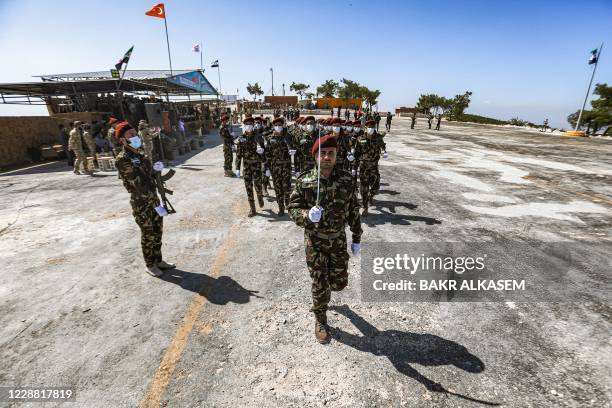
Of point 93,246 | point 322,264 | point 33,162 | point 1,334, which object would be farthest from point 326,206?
point 33,162

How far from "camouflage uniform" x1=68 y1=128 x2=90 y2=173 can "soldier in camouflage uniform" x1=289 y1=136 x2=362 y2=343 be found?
13.0m

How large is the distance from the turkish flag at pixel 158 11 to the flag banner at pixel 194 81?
3.42 metres

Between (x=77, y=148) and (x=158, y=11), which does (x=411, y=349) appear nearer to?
(x=77, y=148)

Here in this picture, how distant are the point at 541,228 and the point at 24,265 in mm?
10864

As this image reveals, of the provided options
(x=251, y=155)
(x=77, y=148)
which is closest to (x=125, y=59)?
(x=77, y=148)

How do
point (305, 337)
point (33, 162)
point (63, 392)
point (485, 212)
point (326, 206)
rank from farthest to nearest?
point (33, 162), point (485, 212), point (305, 337), point (326, 206), point (63, 392)

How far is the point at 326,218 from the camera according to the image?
3316 millimetres

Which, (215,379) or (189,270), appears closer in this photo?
(215,379)

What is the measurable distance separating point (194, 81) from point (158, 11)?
4328mm

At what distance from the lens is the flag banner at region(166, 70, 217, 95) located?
18.4 metres

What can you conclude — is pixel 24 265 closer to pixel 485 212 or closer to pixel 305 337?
pixel 305 337

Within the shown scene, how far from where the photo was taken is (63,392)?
2.99 m

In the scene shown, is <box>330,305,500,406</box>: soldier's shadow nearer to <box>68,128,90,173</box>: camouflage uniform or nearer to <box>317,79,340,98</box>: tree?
<box>68,128,90,173</box>: camouflage uniform

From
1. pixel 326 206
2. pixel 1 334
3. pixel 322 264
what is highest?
pixel 326 206
